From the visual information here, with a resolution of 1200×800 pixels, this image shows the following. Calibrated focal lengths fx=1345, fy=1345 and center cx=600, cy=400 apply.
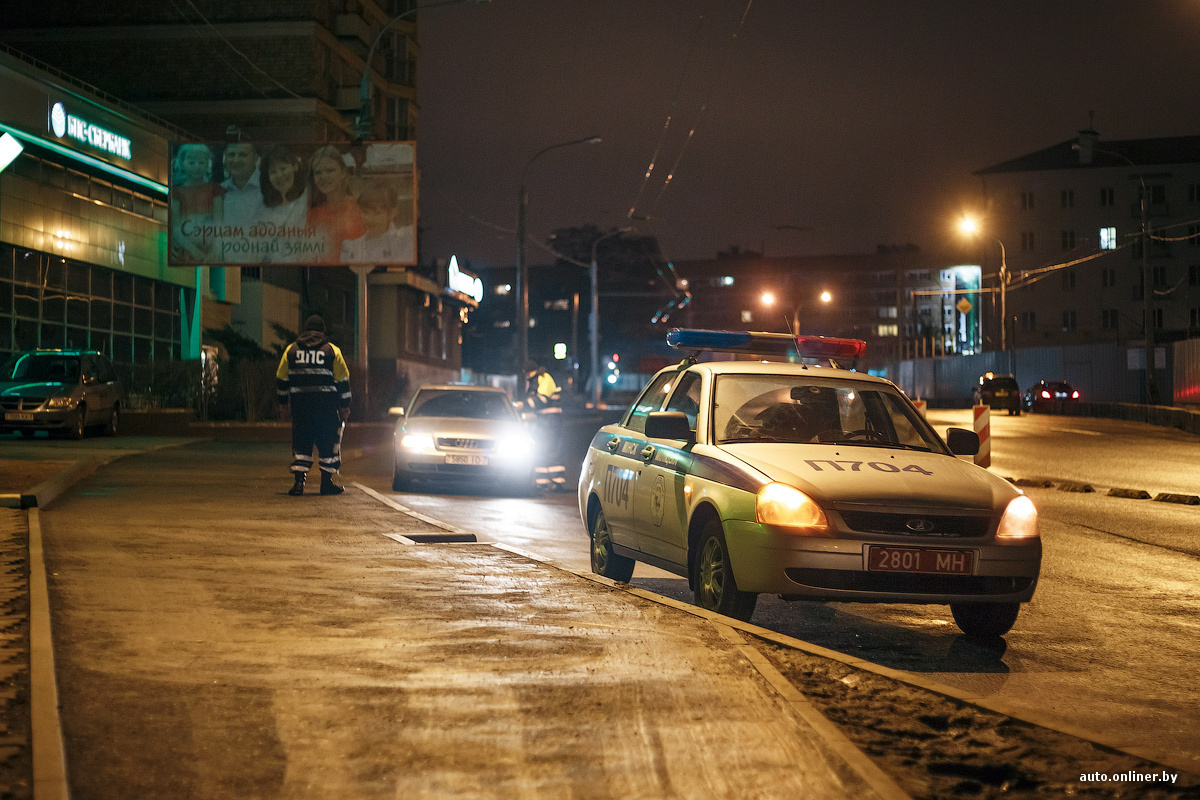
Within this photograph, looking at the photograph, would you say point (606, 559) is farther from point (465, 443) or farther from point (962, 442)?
point (465, 443)

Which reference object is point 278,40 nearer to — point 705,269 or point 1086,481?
point 1086,481

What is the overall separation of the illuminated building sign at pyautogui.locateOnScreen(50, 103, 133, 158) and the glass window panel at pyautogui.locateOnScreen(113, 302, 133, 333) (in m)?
4.06

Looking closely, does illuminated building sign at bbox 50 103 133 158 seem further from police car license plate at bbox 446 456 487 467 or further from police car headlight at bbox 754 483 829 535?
police car headlight at bbox 754 483 829 535

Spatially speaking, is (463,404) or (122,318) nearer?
(463,404)

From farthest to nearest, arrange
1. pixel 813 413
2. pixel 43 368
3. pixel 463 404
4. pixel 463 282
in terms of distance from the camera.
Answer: pixel 463 282, pixel 43 368, pixel 463 404, pixel 813 413

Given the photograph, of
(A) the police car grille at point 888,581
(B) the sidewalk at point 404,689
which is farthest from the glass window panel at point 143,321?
(A) the police car grille at point 888,581

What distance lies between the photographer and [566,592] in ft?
25.7

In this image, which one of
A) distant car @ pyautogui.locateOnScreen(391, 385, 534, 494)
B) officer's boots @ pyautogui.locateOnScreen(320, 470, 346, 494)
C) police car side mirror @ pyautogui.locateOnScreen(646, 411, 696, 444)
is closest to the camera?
police car side mirror @ pyautogui.locateOnScreen(646, 411, 696, 444)

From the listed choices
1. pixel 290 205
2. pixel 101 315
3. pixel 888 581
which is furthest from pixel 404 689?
pixel 101 315

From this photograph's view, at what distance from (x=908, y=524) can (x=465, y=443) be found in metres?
10.4

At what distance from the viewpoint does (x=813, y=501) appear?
6914 millimetres

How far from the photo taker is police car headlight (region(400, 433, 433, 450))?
16578mm

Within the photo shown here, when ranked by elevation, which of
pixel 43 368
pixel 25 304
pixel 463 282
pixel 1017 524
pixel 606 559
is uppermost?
pixel 463 282

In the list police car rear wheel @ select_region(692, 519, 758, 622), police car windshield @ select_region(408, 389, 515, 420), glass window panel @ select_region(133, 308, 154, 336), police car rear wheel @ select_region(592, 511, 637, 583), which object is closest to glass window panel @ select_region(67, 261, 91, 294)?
glass window panel @ select_region(133, 308, 154, 336)
